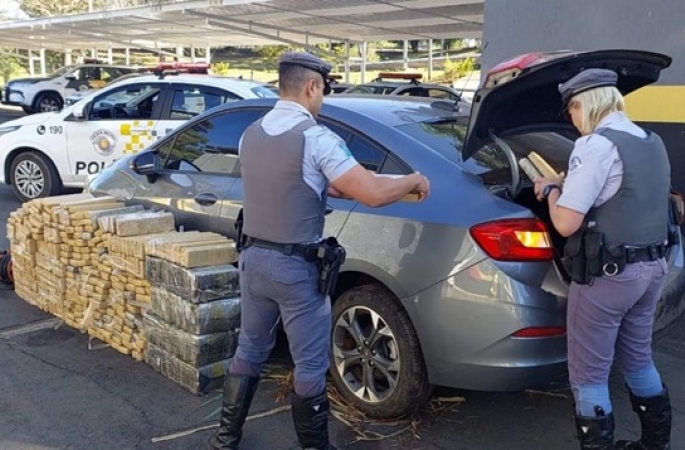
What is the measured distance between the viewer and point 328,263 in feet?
10.0

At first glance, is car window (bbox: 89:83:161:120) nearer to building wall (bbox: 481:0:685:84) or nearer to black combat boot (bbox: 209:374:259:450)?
building wall (bbox: 481:0:685:84)

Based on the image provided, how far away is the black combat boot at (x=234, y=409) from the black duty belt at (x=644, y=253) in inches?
66.8

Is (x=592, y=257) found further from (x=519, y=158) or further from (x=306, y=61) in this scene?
(x=306, y=61)

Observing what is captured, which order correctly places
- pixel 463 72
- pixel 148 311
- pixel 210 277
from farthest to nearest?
pixel 463 72
pixel 148 311
pixel 210 277

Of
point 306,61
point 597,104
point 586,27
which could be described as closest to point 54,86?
point 586,27

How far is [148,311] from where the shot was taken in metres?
4.36

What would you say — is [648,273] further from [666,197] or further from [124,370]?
[124,370]

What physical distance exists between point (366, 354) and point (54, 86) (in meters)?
22.5

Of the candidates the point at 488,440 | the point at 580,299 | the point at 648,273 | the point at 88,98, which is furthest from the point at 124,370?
the point at 88,98

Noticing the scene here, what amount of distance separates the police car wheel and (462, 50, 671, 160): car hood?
22464 mm

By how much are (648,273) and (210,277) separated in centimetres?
220

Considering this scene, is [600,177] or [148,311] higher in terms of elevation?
[600,177]

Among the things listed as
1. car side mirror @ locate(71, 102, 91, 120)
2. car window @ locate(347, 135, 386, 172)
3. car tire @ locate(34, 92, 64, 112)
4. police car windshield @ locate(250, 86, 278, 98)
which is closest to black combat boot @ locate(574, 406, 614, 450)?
car window @ locate(347, 135, 386, 172)

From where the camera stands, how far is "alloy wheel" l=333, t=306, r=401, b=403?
3641mm
